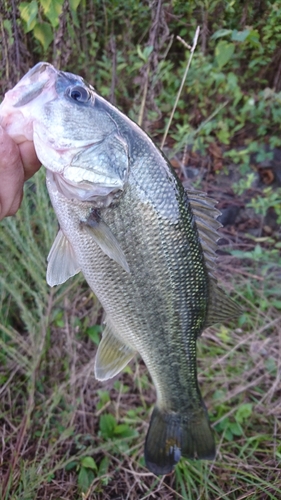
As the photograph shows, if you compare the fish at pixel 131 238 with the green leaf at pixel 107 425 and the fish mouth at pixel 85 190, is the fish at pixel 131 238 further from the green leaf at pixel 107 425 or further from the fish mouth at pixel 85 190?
the green leaf at pixel 107 425

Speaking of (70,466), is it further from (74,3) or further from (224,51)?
(224,51)

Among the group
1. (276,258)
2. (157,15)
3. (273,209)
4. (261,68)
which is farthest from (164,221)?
(261,68)

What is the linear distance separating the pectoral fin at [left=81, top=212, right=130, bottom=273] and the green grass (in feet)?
3.27

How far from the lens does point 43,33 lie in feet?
7.51

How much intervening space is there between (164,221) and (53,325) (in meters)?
1.47

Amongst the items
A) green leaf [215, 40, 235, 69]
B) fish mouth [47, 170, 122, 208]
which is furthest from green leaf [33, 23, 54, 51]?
green leaf [215, 40, 235, 69]

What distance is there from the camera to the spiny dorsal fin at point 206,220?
4.88 ft

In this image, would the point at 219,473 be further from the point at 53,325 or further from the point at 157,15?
the point at 157,15

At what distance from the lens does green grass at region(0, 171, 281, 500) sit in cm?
207

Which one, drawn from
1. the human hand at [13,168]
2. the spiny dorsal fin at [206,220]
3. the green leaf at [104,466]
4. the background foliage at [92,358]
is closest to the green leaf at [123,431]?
the background foliage at [92,358]

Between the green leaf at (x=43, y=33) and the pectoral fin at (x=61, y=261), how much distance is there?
1.50 metres

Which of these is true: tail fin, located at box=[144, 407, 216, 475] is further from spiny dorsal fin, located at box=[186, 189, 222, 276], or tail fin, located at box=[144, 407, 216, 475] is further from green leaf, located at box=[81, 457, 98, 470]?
spiny dorsal fin, located at box=[186, 189, 222, 276]

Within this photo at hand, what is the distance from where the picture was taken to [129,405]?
96.5 inches

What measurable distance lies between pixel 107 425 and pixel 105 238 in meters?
1.52
